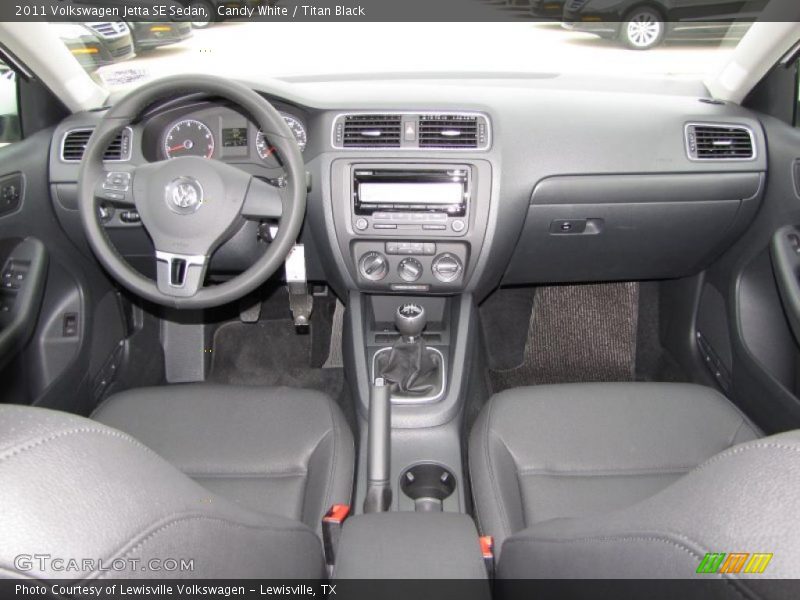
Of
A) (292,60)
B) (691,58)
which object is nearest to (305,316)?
(292,60)

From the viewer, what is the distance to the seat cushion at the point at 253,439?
62.0 inches

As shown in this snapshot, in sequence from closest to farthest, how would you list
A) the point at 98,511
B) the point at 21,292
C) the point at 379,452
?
the point at 98,511 → the point at 379,452 → the point at 21,292

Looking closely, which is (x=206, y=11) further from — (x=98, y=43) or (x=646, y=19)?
(x=646, y=19)

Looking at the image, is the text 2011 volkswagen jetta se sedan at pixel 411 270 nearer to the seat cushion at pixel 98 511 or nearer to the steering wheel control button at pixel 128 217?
the steering wheel control button at pixel 128 217

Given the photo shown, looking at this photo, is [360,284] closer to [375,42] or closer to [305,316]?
[305,316]

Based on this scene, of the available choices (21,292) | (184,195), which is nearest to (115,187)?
(184,195)

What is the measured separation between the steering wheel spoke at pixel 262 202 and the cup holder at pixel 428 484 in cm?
82

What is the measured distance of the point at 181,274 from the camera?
162 centimetres

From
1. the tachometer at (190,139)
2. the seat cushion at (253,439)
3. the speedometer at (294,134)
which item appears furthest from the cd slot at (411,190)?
the seat cushion at (253,439)

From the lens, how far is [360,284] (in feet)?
6.99

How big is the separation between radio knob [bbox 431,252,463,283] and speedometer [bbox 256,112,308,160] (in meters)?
0.55

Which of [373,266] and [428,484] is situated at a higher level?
[373,266]

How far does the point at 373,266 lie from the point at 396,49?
809 millimetres

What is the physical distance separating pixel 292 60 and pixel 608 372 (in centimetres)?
175
